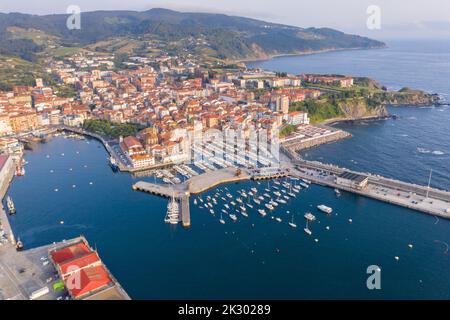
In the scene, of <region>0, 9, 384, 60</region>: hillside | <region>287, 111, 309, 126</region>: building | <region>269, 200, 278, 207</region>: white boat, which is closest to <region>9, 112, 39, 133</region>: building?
<region>287, 111, 309, 126</region>: building

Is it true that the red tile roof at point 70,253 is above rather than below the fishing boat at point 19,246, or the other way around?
above

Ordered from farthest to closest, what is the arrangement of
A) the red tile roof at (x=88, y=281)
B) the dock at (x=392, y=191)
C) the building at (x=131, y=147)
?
the building at (x=131, y=147) < the dock at (x=392, y=191) < the red tile roof at (x=88, y=281)

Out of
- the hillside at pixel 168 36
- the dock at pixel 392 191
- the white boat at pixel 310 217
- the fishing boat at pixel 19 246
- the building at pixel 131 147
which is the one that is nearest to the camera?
the fishing boat at pixel 19 246

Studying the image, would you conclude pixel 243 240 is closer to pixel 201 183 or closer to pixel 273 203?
pixel 273 203

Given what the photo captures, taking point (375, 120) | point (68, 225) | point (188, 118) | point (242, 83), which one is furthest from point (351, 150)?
point (242, 83)

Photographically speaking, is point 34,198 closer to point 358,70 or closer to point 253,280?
point 253,280

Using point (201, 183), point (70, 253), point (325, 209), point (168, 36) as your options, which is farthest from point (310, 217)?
point (168, 36)

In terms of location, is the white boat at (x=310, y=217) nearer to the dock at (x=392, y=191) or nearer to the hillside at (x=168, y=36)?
the dock at (x=392, y=191)

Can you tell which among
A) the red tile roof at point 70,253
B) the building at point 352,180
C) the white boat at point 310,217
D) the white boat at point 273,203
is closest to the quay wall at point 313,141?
the building at point 352,180
